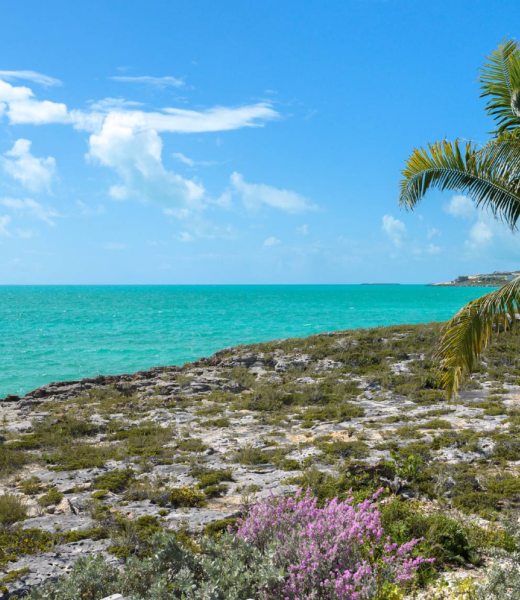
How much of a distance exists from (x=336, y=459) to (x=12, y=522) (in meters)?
5.82

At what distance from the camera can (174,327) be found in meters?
57.8

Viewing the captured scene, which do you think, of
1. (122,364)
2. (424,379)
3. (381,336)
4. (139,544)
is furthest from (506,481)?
(122,364)

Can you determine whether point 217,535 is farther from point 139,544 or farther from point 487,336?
point 487,336

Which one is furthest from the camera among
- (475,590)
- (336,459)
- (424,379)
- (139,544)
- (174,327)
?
(174,327)

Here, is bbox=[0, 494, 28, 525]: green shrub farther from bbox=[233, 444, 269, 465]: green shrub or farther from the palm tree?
the palm tree

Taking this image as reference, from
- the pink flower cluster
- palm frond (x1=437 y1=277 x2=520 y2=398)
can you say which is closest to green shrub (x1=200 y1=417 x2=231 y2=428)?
palm frond (x1=437 y1=277 x2=520 y2=398)

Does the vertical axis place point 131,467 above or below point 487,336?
below

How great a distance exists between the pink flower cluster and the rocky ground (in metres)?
1.72

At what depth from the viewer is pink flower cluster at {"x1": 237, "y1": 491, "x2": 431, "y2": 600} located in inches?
170

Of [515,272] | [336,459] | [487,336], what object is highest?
[515,272]

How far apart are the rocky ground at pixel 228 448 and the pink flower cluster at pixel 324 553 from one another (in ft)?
5.65

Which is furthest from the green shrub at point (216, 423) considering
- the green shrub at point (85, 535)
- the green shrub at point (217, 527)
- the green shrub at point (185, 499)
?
the green shrub at point (85, 535)

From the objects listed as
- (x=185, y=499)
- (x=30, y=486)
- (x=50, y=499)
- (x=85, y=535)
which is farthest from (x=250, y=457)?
(x=30, y=486)

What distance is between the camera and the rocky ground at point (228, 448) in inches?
275
